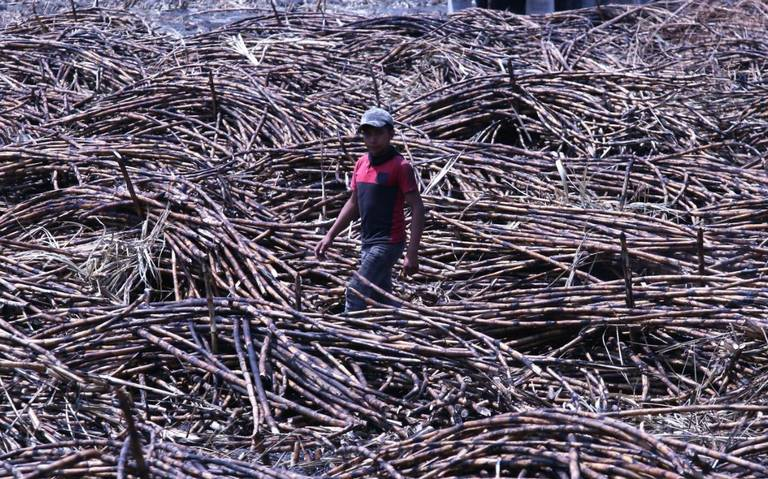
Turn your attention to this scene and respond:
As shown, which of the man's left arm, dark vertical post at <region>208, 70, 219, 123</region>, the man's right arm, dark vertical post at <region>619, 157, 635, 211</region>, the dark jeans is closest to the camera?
the man's left arm

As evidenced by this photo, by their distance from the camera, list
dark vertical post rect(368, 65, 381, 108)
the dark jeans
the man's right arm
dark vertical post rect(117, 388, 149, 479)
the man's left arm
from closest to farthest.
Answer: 1. dark vertical post rect(117, 388, 149, 479)
2. the man's left arm
3. the dark jeans
4. the man's right arm
5. dark vertical post rect(368, 65, 381, 108)

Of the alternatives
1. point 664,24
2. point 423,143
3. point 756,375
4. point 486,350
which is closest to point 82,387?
point 486,350

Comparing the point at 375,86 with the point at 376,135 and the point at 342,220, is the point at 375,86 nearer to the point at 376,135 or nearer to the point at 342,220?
the point at 342,220

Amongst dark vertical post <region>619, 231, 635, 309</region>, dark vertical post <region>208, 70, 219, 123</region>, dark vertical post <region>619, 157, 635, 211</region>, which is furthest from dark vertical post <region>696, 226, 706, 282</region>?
dark vertical post <region>208, 70, 219, 123</region>

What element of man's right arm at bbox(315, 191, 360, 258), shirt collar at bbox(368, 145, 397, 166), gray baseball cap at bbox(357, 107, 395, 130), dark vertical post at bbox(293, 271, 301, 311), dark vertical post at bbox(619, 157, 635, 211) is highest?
gray baseball cap at bbox(357, 107, 395, 130)

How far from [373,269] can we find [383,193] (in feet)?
1.10

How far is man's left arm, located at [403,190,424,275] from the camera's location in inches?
175

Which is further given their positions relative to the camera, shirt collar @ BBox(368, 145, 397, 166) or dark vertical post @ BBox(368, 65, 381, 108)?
dark vertical post @ BBox(368, 65, 381, 108)

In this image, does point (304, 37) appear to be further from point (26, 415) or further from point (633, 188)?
point (26, 415)

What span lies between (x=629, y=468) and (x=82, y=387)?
204 centimetres

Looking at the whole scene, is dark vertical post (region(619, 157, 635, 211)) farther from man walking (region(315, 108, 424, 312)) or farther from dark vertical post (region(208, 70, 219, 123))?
dark vertical post (region(208, 70, 219, 123))

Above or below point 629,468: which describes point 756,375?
below

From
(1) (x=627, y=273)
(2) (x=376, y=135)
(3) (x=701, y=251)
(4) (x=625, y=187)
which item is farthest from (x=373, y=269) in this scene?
(4) (x=625, y=187)

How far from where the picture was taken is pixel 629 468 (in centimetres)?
304
